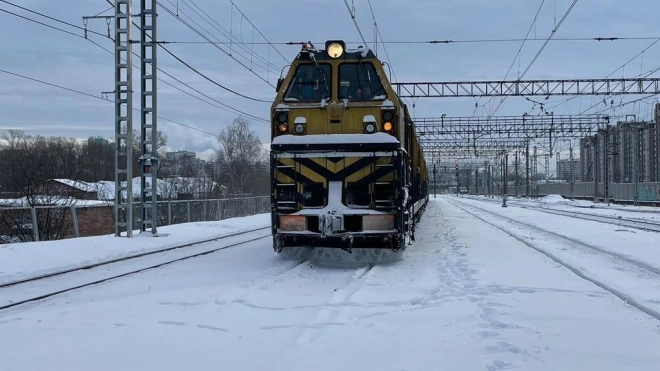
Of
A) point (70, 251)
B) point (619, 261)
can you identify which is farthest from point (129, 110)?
point (619, 261)

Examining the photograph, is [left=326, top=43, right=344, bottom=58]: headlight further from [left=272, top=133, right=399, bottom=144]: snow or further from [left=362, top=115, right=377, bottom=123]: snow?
[left=272, top=133, right=399, bottom=144]: snow

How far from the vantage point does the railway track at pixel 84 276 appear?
8.37 m

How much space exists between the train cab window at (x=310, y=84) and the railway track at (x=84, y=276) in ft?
14.4

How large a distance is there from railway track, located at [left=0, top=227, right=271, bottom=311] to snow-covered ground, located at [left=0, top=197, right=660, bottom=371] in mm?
452

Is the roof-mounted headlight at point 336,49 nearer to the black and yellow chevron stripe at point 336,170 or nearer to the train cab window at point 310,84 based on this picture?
the train cab window at point 310,84

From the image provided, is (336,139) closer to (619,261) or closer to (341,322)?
(341,322)

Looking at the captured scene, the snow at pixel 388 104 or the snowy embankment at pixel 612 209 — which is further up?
the snow at pixel 388 104

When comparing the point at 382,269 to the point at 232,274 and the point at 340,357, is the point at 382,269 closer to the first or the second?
the point at 232,274

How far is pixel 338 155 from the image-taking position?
10.4 m

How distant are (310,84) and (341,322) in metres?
5.82

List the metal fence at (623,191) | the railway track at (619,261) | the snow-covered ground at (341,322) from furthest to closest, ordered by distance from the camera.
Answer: the metal fence at (623,191), the railway track at (619,261), the snow-covered ground at (341,322)

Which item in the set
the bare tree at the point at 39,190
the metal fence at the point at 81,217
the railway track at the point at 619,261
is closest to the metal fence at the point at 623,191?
the metal fence at the point at 81,217

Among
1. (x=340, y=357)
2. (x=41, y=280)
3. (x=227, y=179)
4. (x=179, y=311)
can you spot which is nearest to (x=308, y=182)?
(x=179, y=311)

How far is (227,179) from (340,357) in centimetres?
5908
